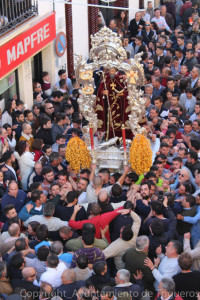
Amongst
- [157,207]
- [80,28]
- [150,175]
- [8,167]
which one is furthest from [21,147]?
[80,28]

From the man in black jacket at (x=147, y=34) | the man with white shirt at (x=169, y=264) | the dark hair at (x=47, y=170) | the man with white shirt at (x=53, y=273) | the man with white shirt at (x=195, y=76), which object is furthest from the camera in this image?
the man in black jacket at (x=147, y=34)

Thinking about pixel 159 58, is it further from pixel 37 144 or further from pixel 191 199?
pixel 191 199

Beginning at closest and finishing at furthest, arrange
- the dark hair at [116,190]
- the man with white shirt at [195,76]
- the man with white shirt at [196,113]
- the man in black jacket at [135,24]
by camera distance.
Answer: the dark hair at [116,190] → the man with white shirt at [196,113] → the man with white shirt at [195,76] → the man in black jacket at [135,24]

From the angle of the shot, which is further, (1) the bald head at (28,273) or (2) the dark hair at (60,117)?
(2) the dark hair at (60,117)

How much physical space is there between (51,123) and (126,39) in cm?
522

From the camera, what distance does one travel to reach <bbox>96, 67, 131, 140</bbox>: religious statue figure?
924cm

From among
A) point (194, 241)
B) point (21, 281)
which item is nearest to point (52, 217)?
point (21, 281)

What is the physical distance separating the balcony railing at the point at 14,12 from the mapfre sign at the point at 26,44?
0.80 ft

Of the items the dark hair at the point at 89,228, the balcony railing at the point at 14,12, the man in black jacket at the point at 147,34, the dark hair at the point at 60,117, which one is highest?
the balcony railing at the point at 14,12

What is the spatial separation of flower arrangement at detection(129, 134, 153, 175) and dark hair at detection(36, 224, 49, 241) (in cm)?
234

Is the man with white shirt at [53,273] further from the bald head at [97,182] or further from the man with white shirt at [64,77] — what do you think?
the man with white shirt at [64,77]

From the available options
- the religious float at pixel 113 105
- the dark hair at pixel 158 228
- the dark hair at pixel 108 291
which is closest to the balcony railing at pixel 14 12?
the religious float at pixel 113 105

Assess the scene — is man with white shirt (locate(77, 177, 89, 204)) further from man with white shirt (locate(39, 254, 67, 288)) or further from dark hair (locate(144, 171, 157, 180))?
man with white shirt (locate(39, 254, 67, 288))

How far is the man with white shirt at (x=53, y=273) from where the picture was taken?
244 inches
